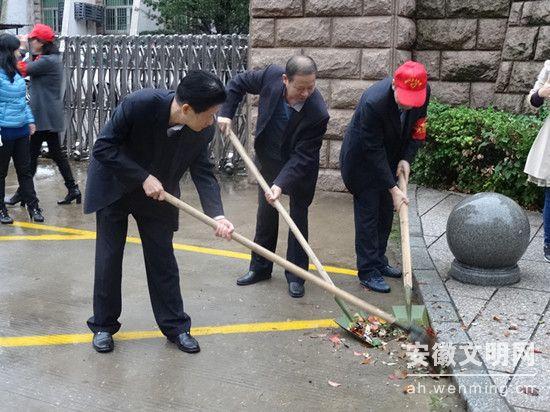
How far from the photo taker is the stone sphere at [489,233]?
16.0 ft

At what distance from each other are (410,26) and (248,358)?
542 cm

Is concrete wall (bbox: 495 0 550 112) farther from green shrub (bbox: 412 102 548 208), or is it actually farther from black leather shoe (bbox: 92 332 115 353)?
black leather shoe (bbox: 92 332 115 353)

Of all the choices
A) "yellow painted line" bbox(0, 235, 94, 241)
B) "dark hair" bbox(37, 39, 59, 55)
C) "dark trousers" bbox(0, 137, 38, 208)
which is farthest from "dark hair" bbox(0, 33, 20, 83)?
"yellow painted line" bbox(0, 235, 94, 241)

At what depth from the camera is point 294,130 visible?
4.86 metres

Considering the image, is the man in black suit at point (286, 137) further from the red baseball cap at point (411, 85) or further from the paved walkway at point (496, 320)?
the paved walkway at point (496, 320)

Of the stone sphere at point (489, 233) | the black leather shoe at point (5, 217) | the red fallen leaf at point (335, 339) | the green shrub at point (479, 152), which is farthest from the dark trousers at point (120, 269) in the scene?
the green shrub at point (479, 152)

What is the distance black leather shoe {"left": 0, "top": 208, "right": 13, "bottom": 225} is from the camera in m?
6.85

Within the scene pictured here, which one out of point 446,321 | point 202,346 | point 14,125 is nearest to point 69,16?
point 14,125

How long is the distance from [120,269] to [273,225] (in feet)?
4.98

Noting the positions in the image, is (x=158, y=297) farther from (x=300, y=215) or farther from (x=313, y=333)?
(x=300, y=215)

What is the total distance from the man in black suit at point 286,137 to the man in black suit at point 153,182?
2.66 ft

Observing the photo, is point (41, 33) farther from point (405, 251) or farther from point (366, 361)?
point (366, 361)

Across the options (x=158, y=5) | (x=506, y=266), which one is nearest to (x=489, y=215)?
(x=506, y=266)

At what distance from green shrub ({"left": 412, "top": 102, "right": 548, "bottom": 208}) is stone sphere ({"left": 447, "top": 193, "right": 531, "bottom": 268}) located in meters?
2.05
